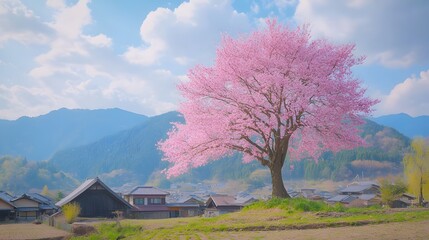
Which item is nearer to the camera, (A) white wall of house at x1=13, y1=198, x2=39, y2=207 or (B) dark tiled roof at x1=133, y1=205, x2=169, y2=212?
(A) white wall of house at x1=13, y1=198, x2=39, y2=207

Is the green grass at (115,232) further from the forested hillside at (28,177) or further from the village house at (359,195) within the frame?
the forested hillside at (28,177)

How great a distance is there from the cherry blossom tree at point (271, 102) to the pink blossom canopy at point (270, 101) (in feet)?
0.16

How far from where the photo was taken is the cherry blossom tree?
61.3 ft

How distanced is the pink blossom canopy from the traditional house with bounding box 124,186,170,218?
32097 mm

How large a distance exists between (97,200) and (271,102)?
85.9 ft

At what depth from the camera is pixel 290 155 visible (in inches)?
890

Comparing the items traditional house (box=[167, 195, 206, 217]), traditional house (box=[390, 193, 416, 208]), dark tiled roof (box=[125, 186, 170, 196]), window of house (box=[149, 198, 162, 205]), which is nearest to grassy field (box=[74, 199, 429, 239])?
dark tiled roof (box=[125, 186, 170, 196])

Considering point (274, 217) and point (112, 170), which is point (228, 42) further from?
point (112, 170)

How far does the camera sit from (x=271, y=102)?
19234 millimetres

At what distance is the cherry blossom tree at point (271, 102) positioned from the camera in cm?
1869

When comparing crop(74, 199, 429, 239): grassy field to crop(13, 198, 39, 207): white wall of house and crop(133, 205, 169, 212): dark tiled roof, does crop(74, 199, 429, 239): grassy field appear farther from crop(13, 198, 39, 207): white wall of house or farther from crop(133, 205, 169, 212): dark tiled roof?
crop(13, 198, 39, 207): white wall of house

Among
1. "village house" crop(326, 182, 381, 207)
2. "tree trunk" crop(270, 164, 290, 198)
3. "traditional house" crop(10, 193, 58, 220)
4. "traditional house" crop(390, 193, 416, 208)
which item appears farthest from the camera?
"village house" crop(326, 182, 381, 207)

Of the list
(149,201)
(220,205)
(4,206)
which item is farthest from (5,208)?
(220,205)

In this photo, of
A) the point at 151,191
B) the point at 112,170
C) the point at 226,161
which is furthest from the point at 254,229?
the point at 112,170
